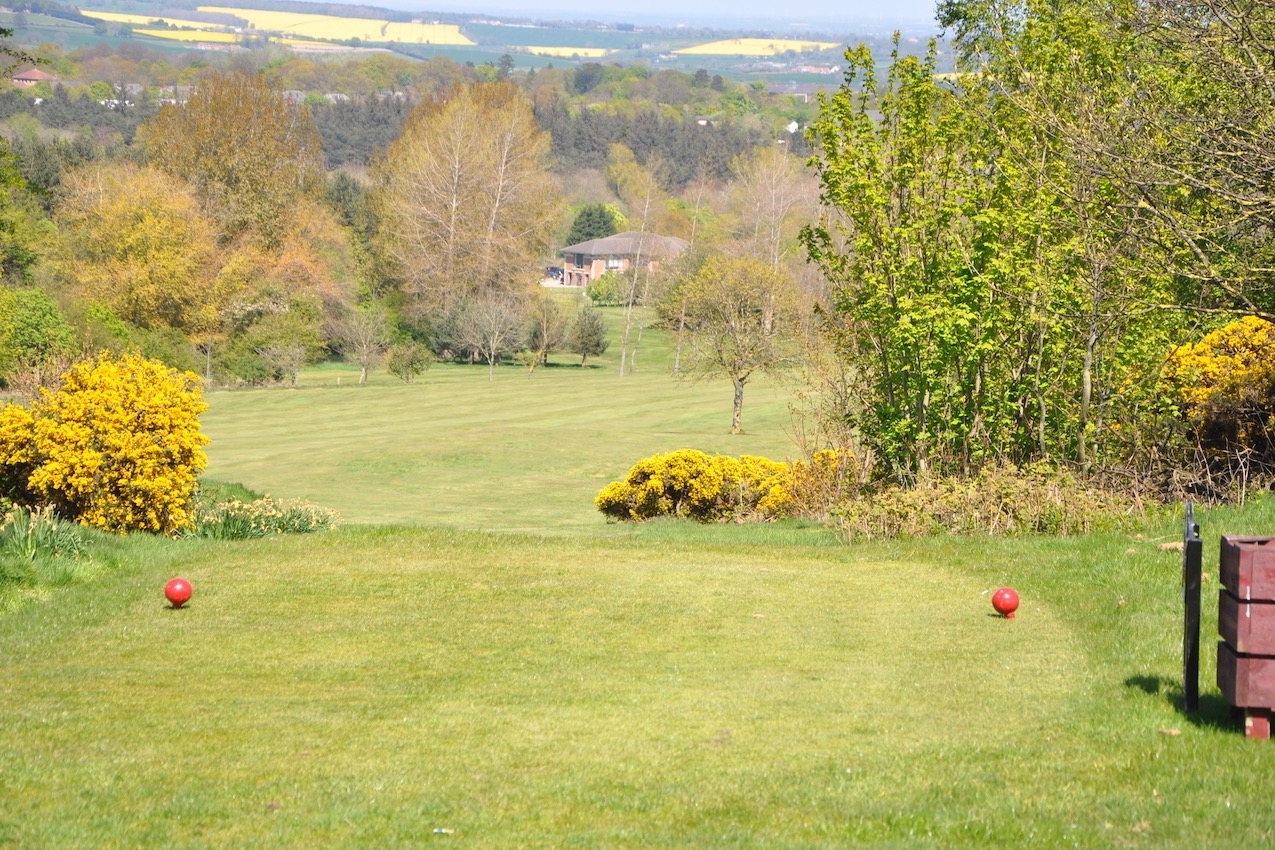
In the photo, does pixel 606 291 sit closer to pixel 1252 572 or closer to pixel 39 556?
pixel 39 556

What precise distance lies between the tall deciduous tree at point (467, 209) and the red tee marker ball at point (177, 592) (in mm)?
72512

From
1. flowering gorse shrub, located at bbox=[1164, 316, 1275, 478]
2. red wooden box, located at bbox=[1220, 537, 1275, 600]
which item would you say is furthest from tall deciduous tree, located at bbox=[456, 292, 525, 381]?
red wooden box, located at bbox=[1220, 537, 1275, 600]

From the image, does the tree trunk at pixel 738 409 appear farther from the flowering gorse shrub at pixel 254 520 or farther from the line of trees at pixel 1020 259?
the flowering gorse shrub at pixel 254 520

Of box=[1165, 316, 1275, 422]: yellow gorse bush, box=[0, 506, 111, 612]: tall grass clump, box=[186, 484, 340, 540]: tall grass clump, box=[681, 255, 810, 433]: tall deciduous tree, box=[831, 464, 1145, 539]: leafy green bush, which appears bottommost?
box=[681, 255, 810, 433]: tall deciduous tree

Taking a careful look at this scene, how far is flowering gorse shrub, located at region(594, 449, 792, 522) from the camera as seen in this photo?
2359 cm

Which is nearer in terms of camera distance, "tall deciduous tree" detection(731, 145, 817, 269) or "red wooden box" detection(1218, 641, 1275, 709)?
"red wooden box" detection(1218, 641, 1275, 709)

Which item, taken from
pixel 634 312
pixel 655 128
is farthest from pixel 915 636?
pixel 655 128

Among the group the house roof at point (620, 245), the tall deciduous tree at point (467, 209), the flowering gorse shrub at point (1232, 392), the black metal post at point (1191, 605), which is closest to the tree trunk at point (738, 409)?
the flowering gorse shrub at point (1232, 392)

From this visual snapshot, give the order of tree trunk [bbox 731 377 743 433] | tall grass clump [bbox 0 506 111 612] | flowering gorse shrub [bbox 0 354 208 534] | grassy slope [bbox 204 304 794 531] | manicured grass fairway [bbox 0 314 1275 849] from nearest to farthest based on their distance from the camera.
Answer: manicured grass fairway [bbox 0 314 1275 849]
tall grass clump [bbox 0 506 111 612]
flowering gorse shrub [bbox 0 354 208 534]
grassy slope [bbox 204 304 794 531]
tree trunk [bbox 731 377 743 433]

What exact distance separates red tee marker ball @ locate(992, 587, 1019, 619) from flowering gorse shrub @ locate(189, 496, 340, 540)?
992 cm

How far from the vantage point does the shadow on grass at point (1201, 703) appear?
8.14 metres

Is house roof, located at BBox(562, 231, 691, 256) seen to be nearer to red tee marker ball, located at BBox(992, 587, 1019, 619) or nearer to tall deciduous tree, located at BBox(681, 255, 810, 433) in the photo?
tall deciduous tree, located at BBox(681, 255, 810, 433)

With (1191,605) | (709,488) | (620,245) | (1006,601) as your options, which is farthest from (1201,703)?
(620,245)

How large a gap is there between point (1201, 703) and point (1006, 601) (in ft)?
11.1
